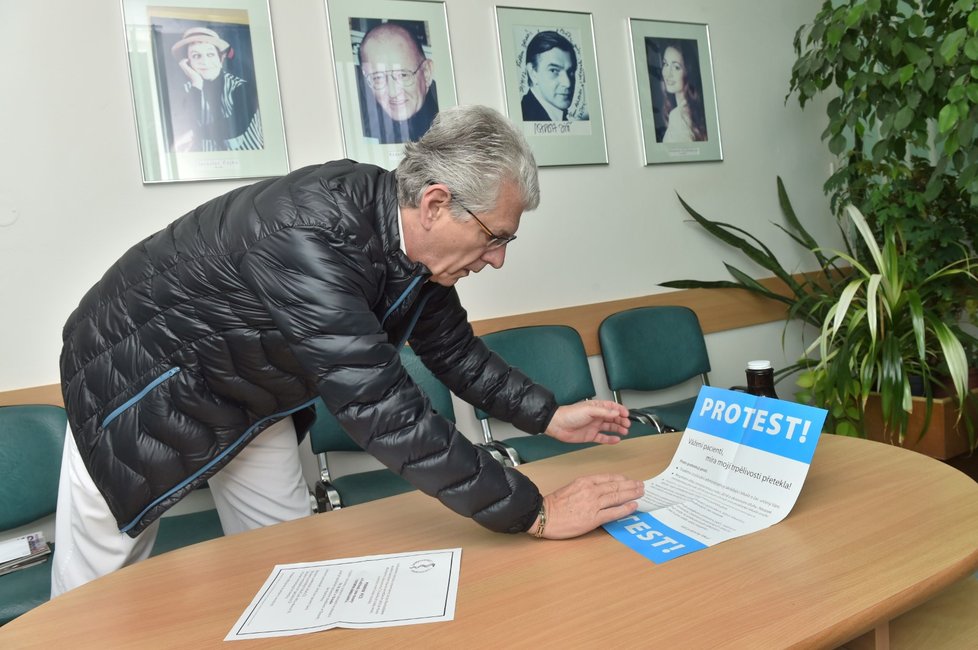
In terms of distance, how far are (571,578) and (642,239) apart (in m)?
2.73

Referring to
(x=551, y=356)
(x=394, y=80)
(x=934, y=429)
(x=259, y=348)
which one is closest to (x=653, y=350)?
(x=551, y=356)

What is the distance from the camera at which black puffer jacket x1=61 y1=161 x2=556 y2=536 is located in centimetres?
126

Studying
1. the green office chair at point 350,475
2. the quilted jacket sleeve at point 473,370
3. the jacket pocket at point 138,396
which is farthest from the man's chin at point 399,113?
the jacket pocket at point 138,396

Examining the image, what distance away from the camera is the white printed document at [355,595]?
3.45 ft

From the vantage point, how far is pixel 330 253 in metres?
1.31

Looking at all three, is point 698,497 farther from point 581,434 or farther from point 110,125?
point 110,125

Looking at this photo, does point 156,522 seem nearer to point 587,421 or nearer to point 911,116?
point 587,421

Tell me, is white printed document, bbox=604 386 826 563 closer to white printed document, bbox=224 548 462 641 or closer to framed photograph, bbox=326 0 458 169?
white printed document, bbox=224 548 462 641

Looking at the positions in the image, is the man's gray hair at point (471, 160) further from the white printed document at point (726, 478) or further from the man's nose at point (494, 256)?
the white printed document at point (726, 478)

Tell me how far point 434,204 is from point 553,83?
2176mm

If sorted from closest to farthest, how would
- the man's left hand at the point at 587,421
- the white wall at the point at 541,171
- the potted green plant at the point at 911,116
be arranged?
the man's left hand at the point at 587,421, the white wall at the point at 541,171, the potted green plant at the point at 911,116

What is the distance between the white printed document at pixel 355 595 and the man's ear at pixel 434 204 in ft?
2.10

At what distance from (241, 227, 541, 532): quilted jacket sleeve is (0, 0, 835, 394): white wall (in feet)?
5.64

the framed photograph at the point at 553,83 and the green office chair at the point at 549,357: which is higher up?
the framed photograph at the point at 553,83
